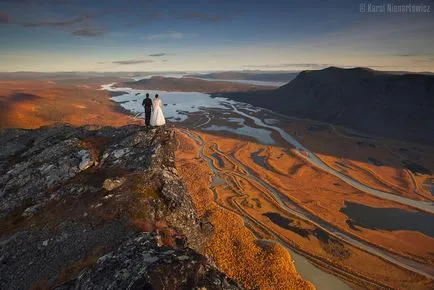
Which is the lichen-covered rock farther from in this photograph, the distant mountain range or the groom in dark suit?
the distant mountain range

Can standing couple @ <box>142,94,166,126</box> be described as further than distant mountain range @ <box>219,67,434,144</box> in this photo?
No

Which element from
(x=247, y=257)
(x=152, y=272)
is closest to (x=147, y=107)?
(x=247, y=257)

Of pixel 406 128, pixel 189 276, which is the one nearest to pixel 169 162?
pixel 189 276

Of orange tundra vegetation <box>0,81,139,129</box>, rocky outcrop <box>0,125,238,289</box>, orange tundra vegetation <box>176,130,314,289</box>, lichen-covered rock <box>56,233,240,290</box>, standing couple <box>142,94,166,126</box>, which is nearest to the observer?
lichen-covered rock <box>56,233,240,290</box>

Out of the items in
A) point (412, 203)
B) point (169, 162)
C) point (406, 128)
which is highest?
point (169, 162)

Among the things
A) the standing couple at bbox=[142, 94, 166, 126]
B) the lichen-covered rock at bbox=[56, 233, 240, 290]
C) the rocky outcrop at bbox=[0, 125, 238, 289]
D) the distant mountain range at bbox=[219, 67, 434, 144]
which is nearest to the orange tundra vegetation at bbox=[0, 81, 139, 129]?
the rocky outcrop at bbox=[0, 125, 238, 289]

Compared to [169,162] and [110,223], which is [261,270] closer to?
[169,162]

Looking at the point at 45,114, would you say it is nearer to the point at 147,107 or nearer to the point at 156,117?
the point at 147,107
